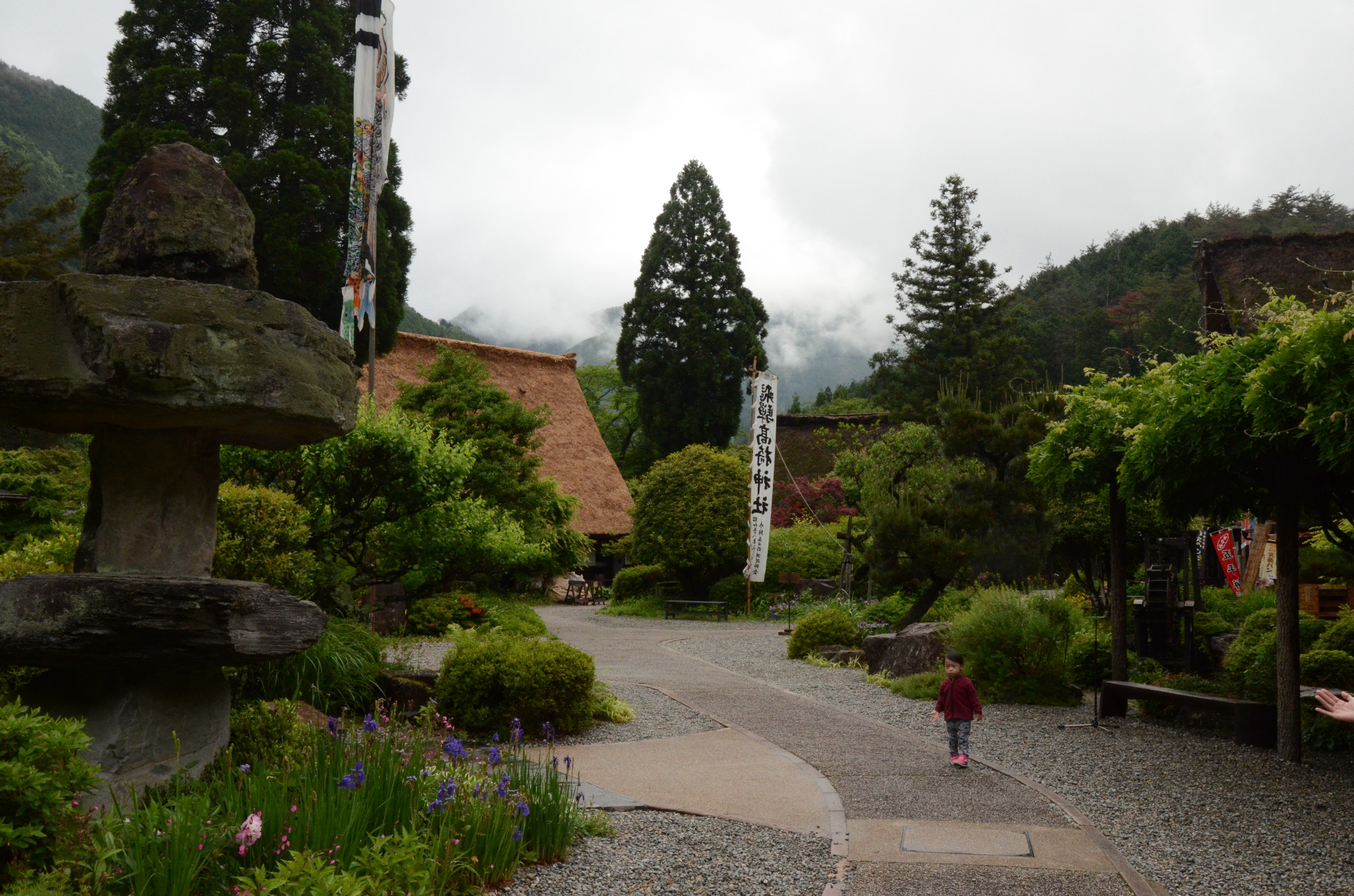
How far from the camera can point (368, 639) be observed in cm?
843

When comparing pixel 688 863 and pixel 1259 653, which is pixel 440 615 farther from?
pixel 688 863

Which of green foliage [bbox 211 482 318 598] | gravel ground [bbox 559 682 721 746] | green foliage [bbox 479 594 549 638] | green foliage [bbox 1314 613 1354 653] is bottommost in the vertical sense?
gravel ground [bbox 559 682 721 746]

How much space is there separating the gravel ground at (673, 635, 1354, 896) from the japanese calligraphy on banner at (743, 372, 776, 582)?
9334mm

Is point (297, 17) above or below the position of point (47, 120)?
below

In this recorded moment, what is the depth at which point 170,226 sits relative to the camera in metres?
4.63

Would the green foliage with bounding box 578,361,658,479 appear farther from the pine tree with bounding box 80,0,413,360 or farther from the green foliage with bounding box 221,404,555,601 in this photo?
the green foliage with bounding box 221,404,555,601

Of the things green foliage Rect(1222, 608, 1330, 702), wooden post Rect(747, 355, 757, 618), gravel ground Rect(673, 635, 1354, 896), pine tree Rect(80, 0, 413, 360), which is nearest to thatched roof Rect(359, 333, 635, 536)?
wooden post Rect(747, 355, 757, 618)

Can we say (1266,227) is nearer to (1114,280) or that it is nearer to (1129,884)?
(1114,280)

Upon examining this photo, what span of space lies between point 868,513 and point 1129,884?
40.8 ft

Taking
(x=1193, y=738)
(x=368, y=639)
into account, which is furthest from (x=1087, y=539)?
(x=368, y=639)

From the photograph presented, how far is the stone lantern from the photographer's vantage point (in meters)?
4.06

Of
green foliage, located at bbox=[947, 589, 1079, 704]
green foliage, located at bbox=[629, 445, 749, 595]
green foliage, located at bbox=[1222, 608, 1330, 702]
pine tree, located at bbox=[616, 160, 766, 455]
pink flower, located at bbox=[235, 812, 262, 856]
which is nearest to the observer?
pink flower, located at bbox=[235, 812, 262, 856]

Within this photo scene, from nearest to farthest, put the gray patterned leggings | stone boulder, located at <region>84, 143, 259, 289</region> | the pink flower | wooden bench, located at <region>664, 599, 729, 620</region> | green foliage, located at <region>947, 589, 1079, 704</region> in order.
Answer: the pink flower, stone boulder, located at <region>84, 143, 259, 289</region>, the gray patterned leggings, green foliage, located at <region>947, 589, 1079, 704</region>, wooden bench, located at <region>664, 599, 729, 620</region>

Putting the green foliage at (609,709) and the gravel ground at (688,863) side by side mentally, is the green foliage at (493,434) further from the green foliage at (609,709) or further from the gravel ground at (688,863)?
the gravel ground at (688,863)
